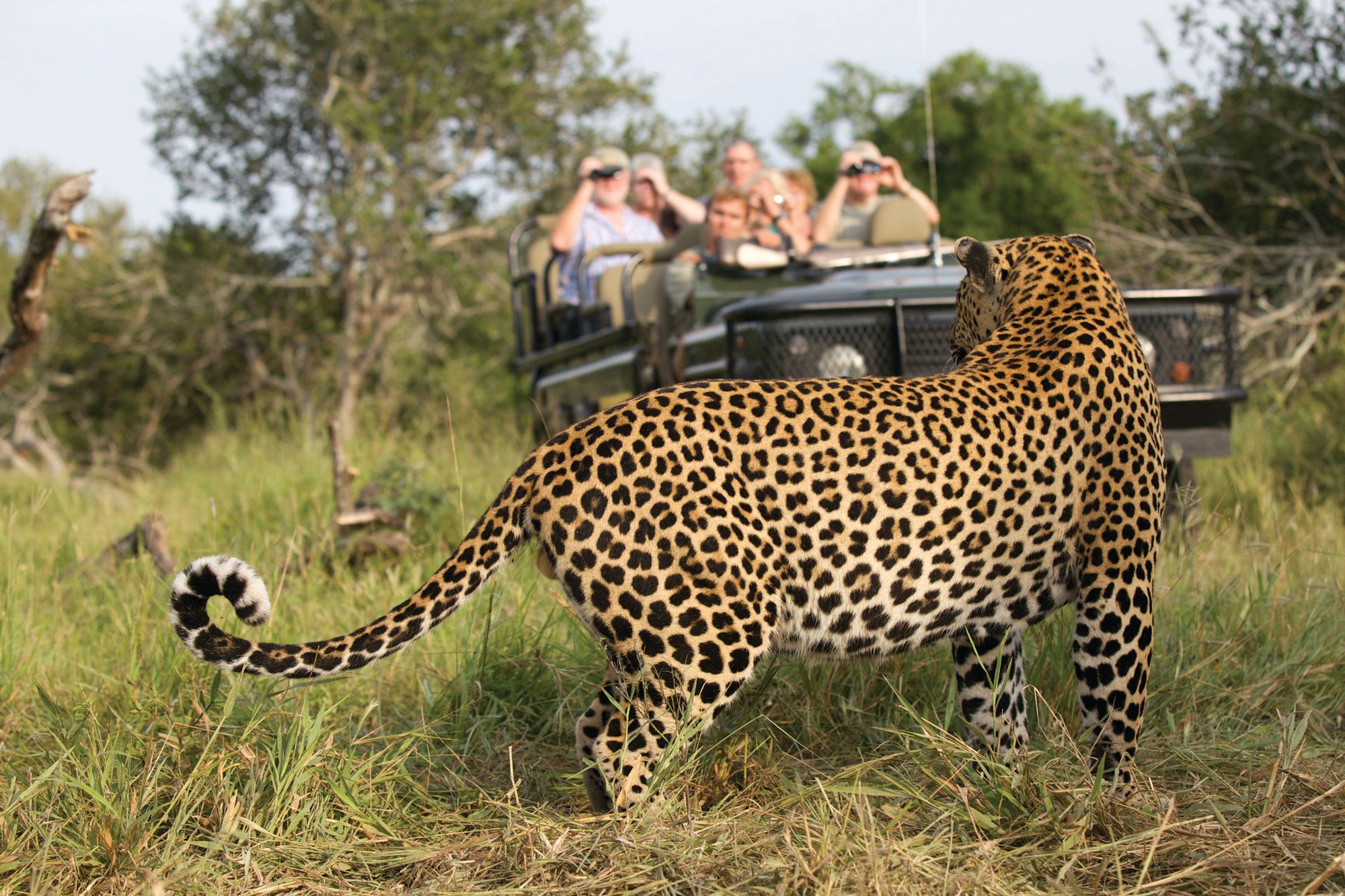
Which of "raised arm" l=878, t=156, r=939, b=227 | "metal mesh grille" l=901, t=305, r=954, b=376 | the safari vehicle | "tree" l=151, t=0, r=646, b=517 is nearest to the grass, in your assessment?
the safari vehicle

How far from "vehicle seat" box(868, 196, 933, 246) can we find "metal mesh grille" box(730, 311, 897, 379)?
1.85 metres

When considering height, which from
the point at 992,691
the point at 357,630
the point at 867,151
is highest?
the point at 867,151

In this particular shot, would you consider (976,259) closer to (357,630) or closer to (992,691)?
(992,691)

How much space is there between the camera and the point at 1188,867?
9.01ft

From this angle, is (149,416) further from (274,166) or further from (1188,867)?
(1188,867)

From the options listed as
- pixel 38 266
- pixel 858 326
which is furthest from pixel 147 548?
pixel 858 326

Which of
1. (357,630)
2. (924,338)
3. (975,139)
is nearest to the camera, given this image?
(357,630)

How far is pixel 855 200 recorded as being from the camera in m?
8.40

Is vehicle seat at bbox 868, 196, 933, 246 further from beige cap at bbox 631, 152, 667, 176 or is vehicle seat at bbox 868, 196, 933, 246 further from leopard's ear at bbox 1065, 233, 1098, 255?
leopard's ear at bbox 1065, 233, 1098, 255

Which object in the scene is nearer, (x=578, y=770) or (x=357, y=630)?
(x=357, y=630)

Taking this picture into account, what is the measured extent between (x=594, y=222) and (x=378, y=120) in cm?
606

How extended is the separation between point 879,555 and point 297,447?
19.8ft

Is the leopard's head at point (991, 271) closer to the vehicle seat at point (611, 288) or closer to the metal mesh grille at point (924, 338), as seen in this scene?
the metal mesh grille at point (924, 338)

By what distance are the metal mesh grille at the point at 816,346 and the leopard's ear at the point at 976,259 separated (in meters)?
2.22
